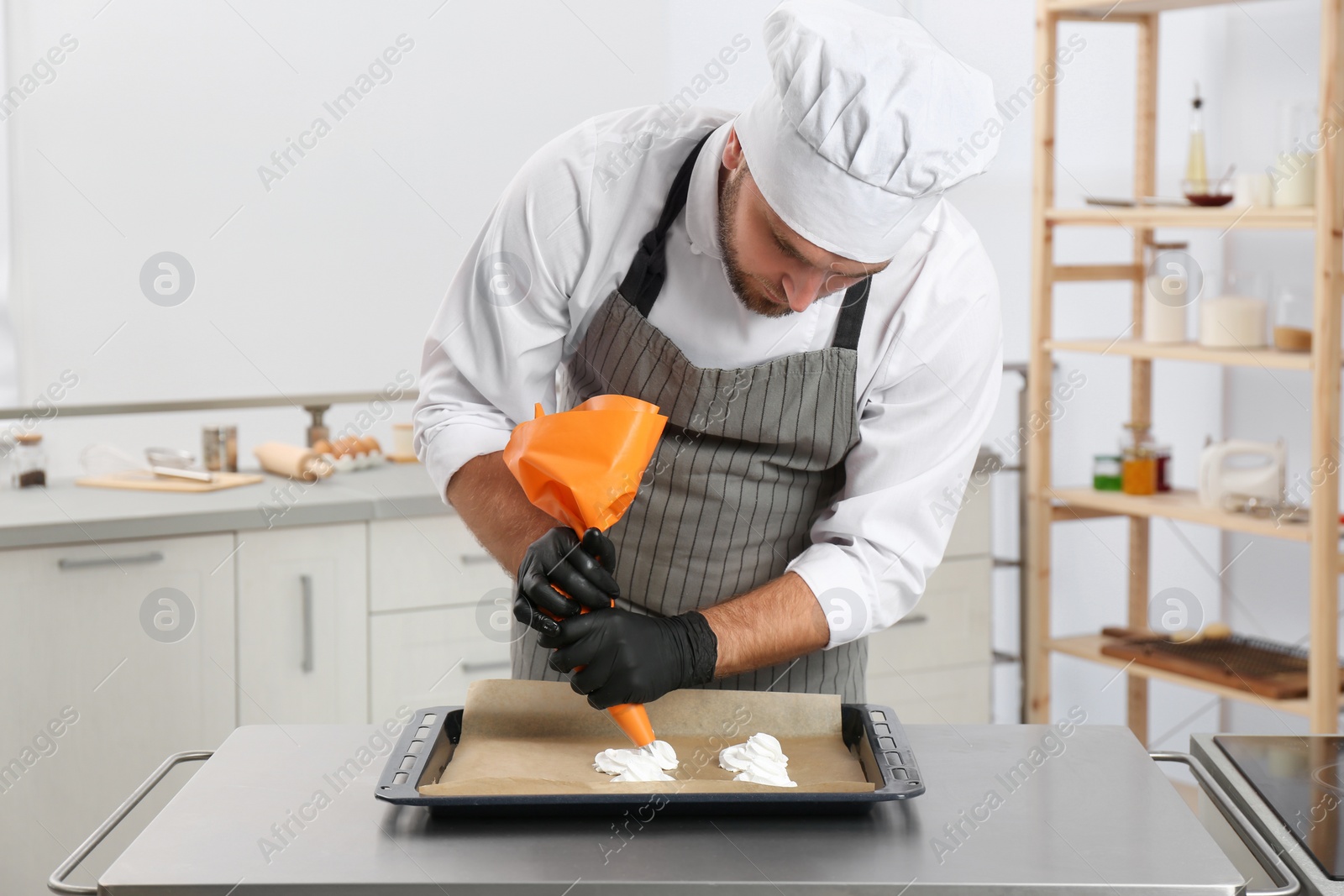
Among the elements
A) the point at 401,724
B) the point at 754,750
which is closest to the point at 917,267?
the point at 754,750

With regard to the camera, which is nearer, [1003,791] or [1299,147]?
[1003,791]

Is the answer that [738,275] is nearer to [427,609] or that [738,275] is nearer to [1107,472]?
[427,609]

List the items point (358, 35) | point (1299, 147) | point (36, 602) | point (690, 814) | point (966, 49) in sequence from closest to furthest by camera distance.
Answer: point (690, 814), point (36, 602), point (1299, 147), point (358, 35), point (966, 49)

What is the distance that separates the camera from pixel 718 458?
1.30 metres

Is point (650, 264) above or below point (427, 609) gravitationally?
above

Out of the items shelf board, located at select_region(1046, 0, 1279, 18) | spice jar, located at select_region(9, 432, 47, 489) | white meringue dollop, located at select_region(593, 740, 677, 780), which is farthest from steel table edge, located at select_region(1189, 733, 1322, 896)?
spice jar, located at select_region(9, 432, 47, 489)

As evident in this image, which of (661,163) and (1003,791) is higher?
(661,163)

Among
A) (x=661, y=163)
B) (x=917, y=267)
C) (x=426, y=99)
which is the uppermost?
(x=426, y=99)

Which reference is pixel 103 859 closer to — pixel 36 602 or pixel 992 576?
pixel 36 602

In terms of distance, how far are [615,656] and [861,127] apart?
19.1 inches

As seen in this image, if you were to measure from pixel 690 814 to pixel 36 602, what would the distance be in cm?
Answer: 152

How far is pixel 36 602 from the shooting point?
81.5 inches

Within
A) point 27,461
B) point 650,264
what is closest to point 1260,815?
point 650,264

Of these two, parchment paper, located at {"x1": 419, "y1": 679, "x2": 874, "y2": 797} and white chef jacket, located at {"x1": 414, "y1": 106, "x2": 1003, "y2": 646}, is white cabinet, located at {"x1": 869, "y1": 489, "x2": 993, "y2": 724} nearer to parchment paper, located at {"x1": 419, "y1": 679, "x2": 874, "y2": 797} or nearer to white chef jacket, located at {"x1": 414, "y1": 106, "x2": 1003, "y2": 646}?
white chef jacket, located at {"x1": 414, "y1": 106, "x2": 1003, "y2": 646}
